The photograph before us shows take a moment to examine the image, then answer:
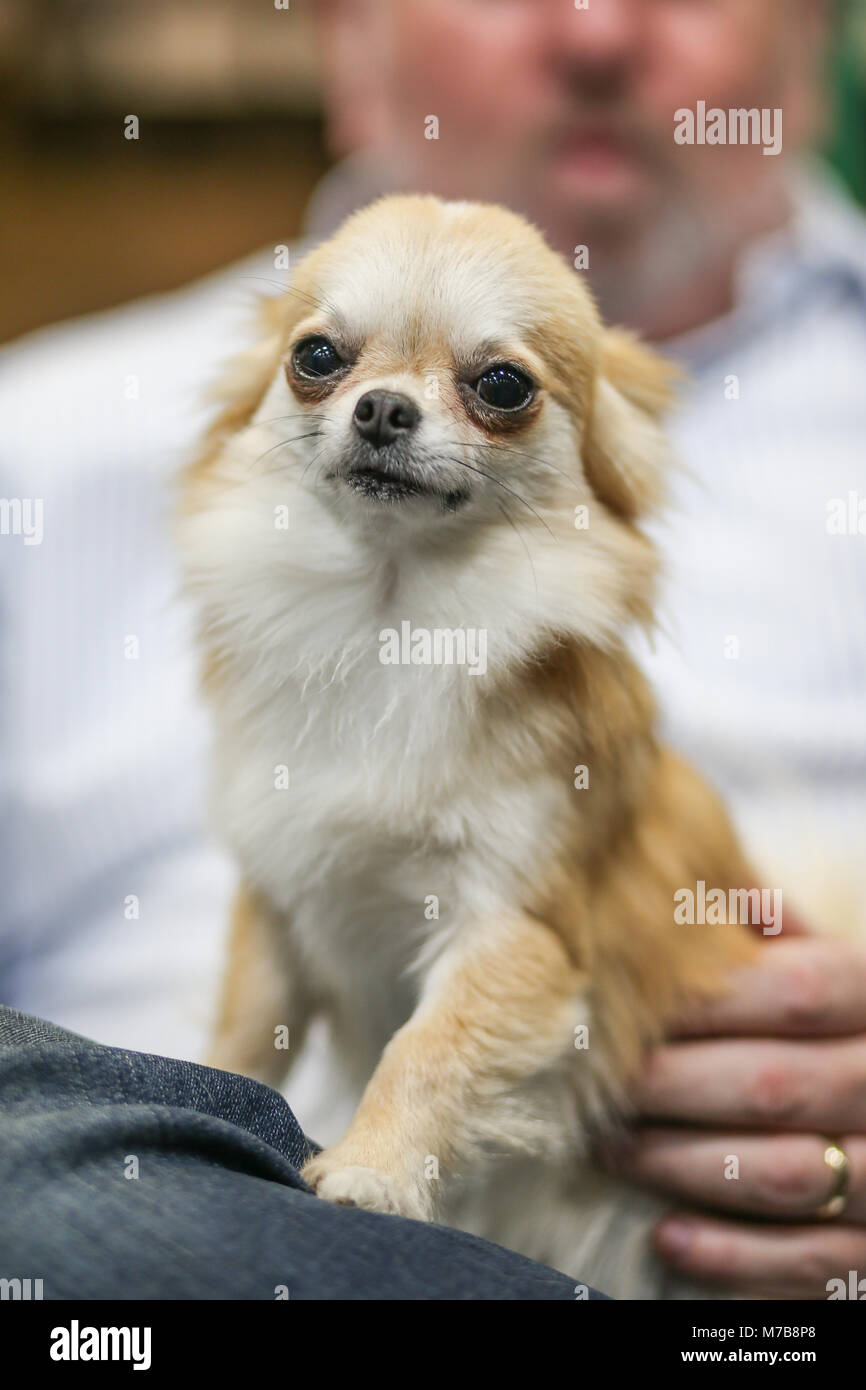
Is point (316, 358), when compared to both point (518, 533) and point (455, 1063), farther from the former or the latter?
point (455, 1063)

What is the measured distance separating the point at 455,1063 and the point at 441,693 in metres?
0.27

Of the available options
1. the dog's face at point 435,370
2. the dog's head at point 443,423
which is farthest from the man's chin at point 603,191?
the dog's face at point 435,370

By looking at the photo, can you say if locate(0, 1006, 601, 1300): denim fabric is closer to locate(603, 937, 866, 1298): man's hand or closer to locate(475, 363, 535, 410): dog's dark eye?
locate(603, 937, 866, 1298): man's hand

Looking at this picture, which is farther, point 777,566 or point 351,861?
point 777,566

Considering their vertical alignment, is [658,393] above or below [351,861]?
above

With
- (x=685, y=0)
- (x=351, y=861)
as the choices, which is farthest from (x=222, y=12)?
(x=351, y=861)

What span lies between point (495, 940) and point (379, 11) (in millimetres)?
1233

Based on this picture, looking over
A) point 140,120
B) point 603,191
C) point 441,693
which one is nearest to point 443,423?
point 441,693

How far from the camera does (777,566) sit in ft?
5.00

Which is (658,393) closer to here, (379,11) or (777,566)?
(777,566)

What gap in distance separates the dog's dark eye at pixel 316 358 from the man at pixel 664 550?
221mm

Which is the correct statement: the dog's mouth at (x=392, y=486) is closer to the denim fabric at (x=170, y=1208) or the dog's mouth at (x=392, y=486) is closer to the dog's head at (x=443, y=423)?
the dog's head at (x=443, y=423)

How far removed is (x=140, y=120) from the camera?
1.75 m

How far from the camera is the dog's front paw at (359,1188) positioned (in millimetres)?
735
